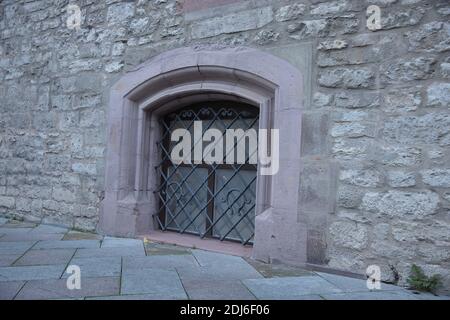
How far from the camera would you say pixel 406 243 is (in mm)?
2539

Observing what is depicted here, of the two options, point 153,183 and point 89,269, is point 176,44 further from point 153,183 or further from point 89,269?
point 89,269

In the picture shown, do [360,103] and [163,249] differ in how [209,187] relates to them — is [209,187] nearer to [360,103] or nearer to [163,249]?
[163,249]

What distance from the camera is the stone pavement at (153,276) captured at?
7.44ft

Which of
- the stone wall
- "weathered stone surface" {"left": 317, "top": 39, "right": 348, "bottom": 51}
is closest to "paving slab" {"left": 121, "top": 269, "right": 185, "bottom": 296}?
the stone wall

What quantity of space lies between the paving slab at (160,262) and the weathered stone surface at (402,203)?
134 centimetres

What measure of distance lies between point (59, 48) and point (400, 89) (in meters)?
3.60

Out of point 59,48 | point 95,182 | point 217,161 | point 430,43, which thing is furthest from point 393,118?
point 59,48

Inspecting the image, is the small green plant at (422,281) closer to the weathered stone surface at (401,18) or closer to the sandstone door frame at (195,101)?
the sandstone door frame at (195,101)

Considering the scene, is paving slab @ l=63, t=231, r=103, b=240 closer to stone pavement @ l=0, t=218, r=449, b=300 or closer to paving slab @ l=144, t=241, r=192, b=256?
stone pavement @ l=0, t=218, r=449, b=300

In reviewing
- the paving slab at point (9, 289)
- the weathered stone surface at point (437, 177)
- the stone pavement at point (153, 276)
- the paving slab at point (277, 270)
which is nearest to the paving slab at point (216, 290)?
the stone pavement at point (153, 276)

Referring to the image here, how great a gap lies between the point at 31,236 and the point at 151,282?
197 cm

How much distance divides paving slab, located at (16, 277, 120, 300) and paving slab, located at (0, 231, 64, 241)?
1.39 metres
